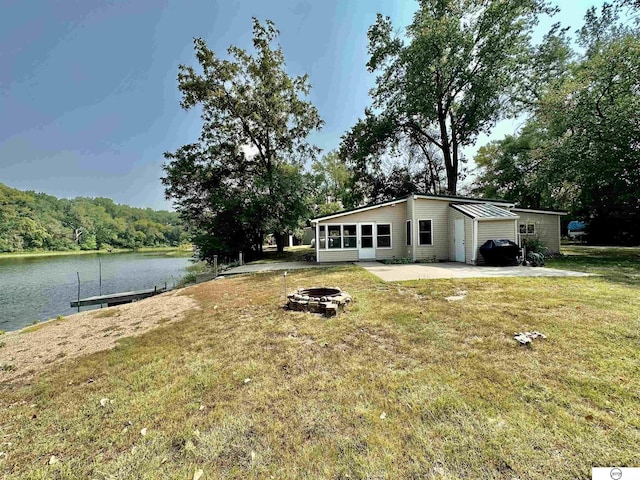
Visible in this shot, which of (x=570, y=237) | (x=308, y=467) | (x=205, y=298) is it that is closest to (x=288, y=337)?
(x=308, y=467)

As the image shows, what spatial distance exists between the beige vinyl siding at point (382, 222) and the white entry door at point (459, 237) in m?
2.32

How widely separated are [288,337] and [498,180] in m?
22.1

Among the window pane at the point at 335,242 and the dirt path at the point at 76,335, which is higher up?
the window pane at the point at 335,242

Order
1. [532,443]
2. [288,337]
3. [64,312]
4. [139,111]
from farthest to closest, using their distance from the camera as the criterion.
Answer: [139,111], [64,312], [288,337], [532,443]

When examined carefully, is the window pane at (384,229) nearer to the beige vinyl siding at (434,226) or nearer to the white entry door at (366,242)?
the white entry door at (366,242)

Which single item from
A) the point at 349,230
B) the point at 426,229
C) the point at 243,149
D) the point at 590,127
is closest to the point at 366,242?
the point at 349,230

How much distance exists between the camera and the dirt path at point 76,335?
13.0 ft

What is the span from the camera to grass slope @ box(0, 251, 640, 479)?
75.7 inches

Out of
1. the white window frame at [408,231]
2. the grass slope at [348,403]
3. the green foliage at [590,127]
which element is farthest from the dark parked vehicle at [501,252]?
the green foliage at [590,127]

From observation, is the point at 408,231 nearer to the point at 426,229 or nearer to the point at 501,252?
the point at 426,229

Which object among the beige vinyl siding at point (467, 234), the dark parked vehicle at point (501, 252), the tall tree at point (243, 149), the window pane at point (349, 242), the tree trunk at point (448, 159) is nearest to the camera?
the dark parked vehicle at point (501, 252)

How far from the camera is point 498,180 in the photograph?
20.4 meters

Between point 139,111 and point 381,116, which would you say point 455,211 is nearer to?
point 381,116

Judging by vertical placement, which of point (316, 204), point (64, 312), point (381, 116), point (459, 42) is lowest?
point (64, 312)
